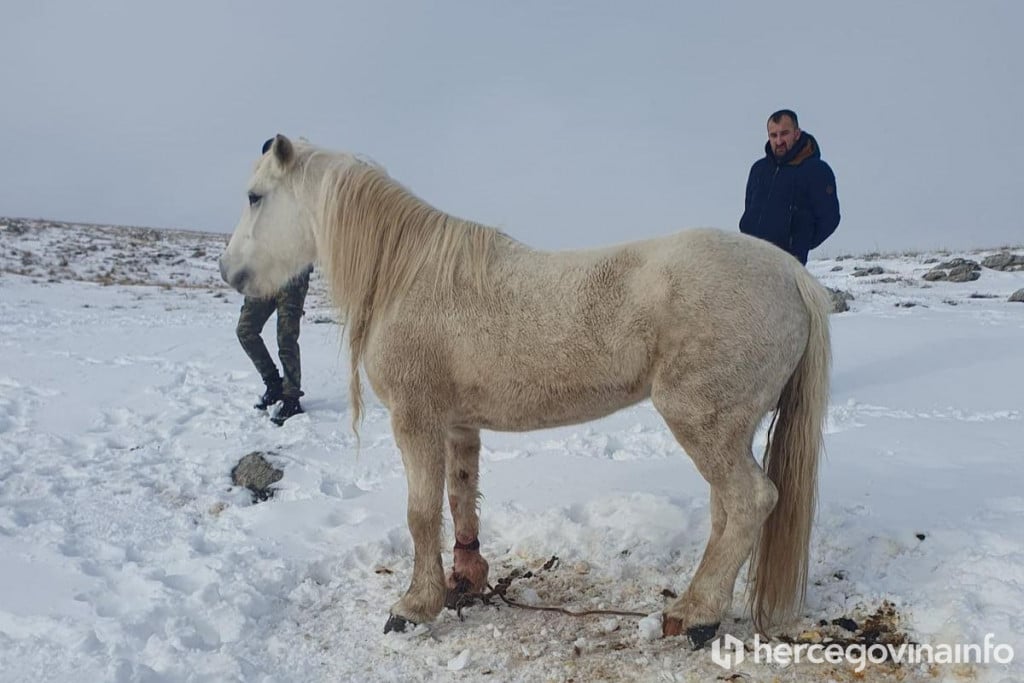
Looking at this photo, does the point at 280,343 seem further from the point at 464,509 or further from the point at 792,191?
the point at 792,191

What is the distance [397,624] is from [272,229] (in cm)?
218

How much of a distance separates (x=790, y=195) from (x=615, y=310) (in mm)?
2471

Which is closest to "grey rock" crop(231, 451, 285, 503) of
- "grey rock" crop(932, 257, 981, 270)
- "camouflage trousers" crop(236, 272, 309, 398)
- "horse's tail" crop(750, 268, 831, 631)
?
"camouflage trousers" crop(236, 272, 309, 398)

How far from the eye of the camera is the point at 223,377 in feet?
25.8

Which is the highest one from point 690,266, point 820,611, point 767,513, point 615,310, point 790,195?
point 790,195

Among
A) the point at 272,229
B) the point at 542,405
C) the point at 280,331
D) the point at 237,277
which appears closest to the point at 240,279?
the point at 237,277

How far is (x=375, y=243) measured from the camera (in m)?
3.40

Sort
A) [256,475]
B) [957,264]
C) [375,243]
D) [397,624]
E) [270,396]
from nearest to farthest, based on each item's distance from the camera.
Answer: [397,624] < [375,243] < [256,475] < [270,396] < [957,264]

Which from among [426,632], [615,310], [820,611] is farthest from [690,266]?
[426,632]

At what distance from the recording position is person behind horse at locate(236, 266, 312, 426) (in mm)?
6438

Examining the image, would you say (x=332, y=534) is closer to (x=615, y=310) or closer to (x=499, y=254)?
(x=499, y=254)

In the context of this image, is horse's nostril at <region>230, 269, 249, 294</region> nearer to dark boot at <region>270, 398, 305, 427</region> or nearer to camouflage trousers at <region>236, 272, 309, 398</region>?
camouflage trousers at <region>236, 272, 309, 398</region>

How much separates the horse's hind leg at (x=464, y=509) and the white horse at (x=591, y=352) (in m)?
0.02

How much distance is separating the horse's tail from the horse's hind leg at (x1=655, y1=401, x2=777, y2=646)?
19 cm
